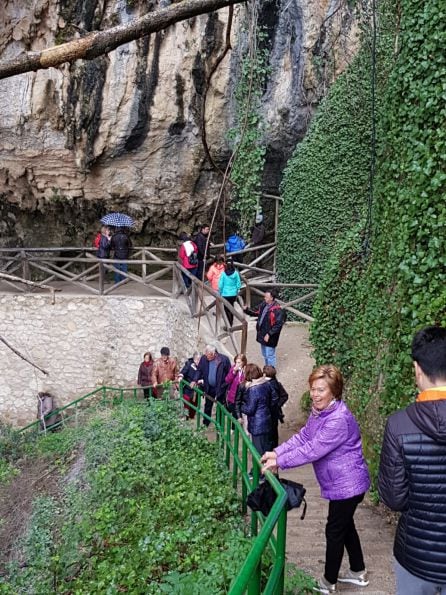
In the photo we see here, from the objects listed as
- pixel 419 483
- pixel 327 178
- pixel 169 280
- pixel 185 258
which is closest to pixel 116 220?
pixel 185 258

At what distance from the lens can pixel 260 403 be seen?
462cm

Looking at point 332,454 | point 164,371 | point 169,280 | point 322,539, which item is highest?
point 169,280

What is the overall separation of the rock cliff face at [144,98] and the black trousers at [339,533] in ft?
28.9

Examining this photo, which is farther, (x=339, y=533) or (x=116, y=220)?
(x=116, y=220)

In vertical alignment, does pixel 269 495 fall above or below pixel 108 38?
below

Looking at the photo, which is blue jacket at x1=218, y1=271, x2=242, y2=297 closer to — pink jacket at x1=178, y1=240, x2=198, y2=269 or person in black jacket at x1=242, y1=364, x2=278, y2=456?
pink jacket at x1=178, y1=240, x2=198, y2=269

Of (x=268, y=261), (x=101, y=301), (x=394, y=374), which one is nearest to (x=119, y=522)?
(x=394, y=374)

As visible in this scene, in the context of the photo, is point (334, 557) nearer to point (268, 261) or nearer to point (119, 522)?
point (119, 522)

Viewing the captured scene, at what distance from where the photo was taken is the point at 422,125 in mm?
4238

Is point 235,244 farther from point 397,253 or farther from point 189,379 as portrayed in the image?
Answer: point 397,253

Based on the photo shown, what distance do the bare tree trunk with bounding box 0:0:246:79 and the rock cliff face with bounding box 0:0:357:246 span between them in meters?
7.50

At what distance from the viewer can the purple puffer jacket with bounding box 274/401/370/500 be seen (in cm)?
282

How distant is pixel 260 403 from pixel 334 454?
5.80ft

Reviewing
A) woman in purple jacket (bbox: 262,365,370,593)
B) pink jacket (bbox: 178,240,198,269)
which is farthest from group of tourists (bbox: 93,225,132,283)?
woman in purple jacket (bbox: 262,365,370,593)
